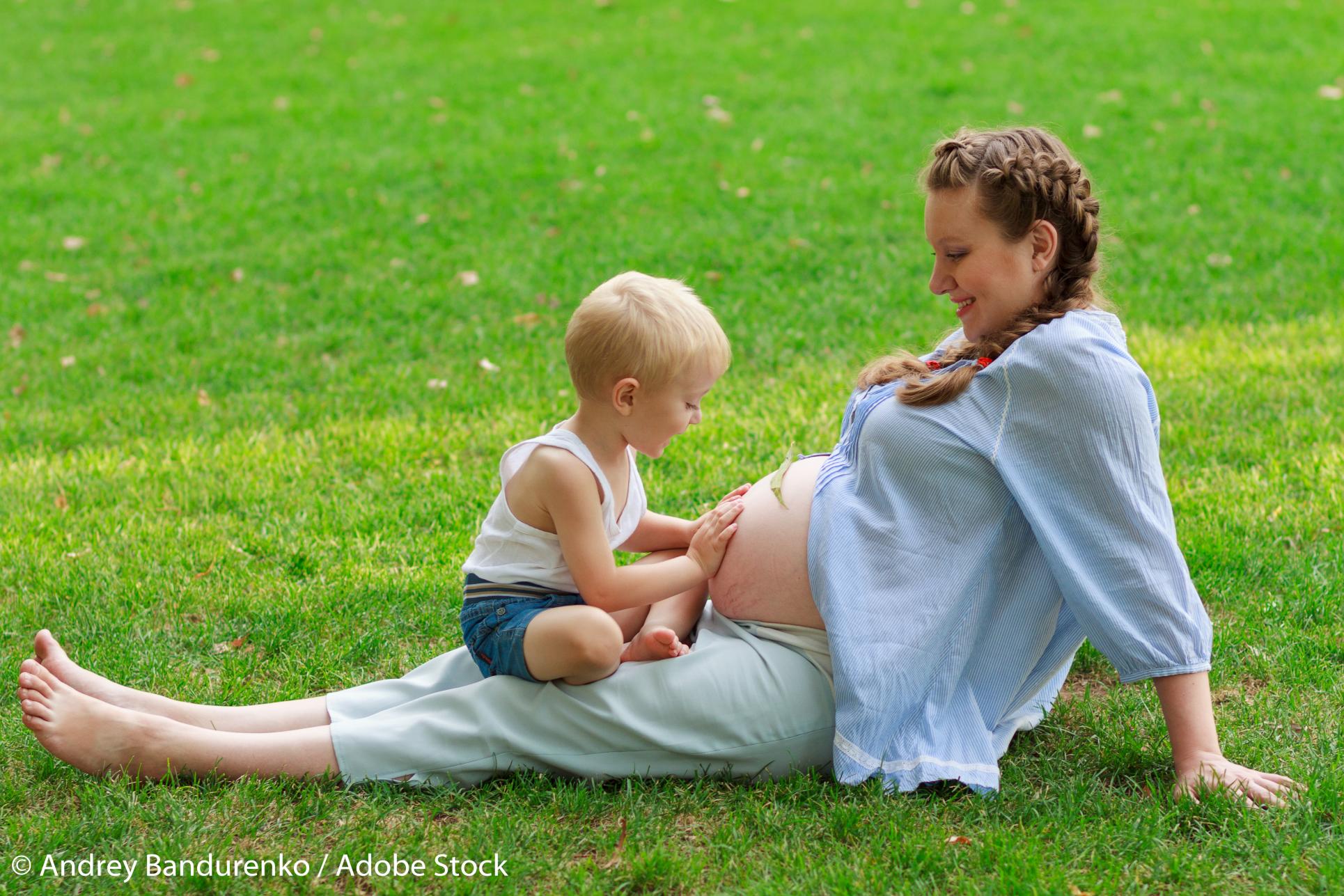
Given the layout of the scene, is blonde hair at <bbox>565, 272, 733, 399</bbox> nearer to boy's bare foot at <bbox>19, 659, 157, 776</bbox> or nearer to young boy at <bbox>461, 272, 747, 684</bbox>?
young boy at <bbox>461, 272, 747, 684</bbox>

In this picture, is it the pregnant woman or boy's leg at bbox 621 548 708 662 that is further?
boy's leg at bbox 621 548 708 662

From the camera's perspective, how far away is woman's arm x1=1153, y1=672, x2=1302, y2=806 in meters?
2.84

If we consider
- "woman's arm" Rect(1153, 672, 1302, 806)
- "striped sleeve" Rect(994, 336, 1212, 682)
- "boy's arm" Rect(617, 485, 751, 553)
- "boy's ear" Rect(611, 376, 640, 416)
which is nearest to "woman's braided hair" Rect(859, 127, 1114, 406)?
"striped sleeve" Rect(994, 336, 1212, 682)

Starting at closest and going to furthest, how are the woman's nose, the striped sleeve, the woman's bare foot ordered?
the striped sleeve → the woman's nose → the woman's bare foot

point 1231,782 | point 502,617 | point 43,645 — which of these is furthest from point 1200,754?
point 43,645

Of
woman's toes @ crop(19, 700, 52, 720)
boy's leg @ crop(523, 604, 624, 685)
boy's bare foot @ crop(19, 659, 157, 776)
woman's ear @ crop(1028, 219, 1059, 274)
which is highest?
woman's ear @ crop(1028, 219, 1059, 274)

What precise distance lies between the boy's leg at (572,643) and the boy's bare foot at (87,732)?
94 centimetres

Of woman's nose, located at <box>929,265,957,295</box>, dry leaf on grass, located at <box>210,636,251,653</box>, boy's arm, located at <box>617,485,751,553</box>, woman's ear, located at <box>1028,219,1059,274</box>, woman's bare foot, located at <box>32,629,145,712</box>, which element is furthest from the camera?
dry leaf on grass, located at <box>210,636,251,653</box>

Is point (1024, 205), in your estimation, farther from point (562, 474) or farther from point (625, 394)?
point (562, 474)

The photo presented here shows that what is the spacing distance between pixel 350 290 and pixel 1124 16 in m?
Result: 8.14

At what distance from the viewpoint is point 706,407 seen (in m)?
5.60

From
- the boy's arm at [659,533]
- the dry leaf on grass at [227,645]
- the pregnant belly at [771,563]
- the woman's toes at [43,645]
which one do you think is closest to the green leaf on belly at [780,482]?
the pregnant belly at [771,563]

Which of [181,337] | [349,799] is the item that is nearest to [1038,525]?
[349,799]

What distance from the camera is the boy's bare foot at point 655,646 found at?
3.06 meters
